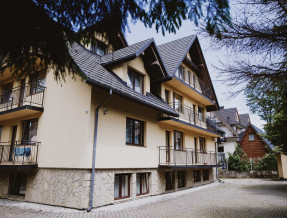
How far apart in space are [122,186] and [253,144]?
92.1 ft

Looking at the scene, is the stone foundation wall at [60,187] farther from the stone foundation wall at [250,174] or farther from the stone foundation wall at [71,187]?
the stone foundation wall at [250,174]

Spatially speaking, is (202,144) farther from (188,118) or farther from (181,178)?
(181,178)

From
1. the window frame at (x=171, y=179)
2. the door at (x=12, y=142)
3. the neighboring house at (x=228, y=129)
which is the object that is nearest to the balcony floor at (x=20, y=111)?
the door at (x=12, y=142)

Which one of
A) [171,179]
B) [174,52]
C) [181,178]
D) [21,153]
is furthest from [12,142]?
[174,52]

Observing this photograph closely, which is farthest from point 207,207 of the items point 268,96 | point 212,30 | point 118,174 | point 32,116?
point 32,116

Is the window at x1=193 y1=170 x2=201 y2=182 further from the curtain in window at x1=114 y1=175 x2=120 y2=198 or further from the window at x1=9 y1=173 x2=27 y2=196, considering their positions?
the window at x1=9 y1=173 x2=27 y2=196

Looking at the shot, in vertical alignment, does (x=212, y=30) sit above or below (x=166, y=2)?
below

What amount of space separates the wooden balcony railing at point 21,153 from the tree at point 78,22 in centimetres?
799

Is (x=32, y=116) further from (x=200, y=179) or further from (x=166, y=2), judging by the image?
(x=200, y=179)

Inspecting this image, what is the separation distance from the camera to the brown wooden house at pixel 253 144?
32.6 m

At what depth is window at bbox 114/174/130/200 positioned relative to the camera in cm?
1082

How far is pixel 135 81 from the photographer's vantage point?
42.9 feet

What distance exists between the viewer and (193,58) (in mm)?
20297

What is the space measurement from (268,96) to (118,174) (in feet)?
24.3
